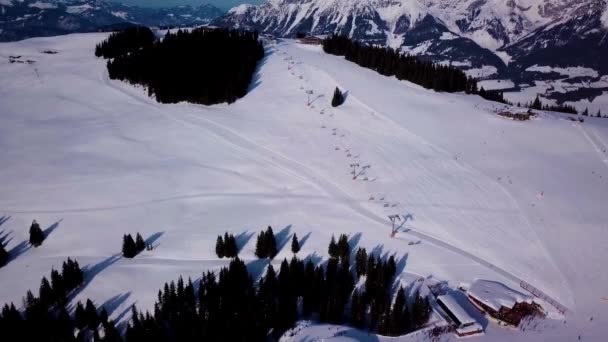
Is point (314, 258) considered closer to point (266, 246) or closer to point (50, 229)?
point (266, 246)

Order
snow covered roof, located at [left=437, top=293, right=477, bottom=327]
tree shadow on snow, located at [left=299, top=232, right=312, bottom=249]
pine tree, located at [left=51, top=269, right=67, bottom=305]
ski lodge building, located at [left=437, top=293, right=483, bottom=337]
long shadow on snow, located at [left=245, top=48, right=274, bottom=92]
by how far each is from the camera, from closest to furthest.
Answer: ski lodge building, located at [left=437, top=293, right=483, bottom=337] < snow covered roof, located at [left=437, top=293, right=477, bottom=327] < pine tree, located at [left=51, top=269, right=67, bottom=305] < tree shadow on snow, located at [left=299, top=232, right=312, bottom=249] < long shadow on snow, located at [left=245, top=48, right=274, bottom=92]

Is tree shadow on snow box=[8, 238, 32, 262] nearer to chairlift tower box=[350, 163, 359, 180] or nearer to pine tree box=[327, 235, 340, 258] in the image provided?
pine tree box=[327, 235, 340, 258]

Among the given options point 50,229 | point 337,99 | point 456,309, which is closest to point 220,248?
point 50,229

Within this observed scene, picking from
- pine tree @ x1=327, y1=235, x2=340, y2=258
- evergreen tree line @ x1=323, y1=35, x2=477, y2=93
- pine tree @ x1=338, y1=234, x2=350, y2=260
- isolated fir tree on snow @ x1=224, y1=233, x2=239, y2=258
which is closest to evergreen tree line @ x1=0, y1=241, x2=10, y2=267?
isolated fir tree on snow @ x1=224, y1=233, x2=239, y2=258

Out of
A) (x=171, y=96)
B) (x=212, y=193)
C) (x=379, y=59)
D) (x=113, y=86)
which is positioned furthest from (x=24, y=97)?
(x=379, y=59)

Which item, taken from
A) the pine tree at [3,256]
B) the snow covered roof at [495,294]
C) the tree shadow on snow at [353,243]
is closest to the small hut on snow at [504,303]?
the snow covered roof at [495,294]

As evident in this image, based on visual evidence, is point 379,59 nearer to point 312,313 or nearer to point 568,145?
point 568,145
